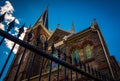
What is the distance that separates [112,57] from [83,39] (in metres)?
3.57

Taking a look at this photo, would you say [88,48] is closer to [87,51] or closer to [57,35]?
[87,51]

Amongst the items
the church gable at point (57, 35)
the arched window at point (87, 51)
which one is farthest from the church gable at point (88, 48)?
the church gable at point (57, 35)

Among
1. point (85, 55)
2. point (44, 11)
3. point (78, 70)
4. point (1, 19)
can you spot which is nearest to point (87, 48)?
point (85, 55)

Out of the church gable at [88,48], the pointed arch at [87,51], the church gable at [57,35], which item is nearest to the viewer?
the church gable at [88,48]

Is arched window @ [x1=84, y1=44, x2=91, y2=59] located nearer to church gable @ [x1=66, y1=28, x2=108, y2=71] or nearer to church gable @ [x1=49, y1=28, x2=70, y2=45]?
church gable @ [x1=66, y1=28, x2=108, y2=71]

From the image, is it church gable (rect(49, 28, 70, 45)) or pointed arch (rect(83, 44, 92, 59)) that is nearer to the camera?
pointed arch (rect(83, 44, 92, 59))

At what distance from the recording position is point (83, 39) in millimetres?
12992

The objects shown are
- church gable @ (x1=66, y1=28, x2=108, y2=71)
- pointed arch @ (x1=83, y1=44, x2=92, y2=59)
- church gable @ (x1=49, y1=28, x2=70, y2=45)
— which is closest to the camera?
church gable @ (x1=66, y1=28, x2=108, y2=71)

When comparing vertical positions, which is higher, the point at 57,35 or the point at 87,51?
the point at 57,35

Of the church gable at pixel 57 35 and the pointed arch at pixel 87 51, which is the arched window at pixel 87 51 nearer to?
the pointed arch at pixel 87 51

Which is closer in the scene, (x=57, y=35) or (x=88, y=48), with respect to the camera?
(x=88, y=48)

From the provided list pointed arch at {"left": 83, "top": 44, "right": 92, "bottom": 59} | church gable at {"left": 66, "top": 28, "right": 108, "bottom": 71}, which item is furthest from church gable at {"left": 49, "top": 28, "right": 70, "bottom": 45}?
pointed arch at {"left": 83, "top": 44, "right": 92, "bottom": 59}

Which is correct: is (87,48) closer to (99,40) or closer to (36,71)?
(99,40)

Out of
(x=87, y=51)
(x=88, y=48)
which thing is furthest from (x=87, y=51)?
(x=88, y=48)
